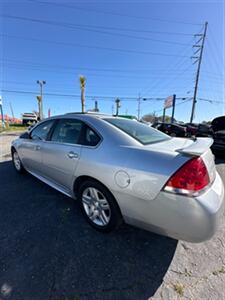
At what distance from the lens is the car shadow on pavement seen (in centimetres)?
148

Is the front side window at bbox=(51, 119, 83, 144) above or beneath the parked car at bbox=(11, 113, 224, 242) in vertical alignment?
above

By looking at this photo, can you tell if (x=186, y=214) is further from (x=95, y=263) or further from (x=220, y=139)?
(x=220, y=139)

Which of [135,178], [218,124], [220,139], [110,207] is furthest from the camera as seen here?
[218,124]

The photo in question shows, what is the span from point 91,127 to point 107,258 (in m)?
1.61

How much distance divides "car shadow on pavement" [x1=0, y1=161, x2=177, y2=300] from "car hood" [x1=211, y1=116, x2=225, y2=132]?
660cm

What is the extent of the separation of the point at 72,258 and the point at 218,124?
7681mm

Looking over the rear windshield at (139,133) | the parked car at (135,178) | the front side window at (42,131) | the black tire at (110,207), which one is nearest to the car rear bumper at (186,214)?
the parked car at (135,178)

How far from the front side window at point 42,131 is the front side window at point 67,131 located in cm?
26

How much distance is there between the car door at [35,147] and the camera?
3.10 meters

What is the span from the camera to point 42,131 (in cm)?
326

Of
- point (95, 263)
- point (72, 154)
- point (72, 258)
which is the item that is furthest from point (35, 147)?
point (95, 263)

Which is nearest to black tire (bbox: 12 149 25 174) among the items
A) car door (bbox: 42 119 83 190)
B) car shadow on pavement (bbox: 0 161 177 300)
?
car door (bbox: 42 119 83 190)

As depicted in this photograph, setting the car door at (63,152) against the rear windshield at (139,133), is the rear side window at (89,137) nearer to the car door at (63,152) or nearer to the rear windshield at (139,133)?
the car door at (63,152)

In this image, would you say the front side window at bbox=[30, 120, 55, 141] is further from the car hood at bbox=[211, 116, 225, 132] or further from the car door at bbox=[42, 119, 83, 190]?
the car hood at bbox=[211, 116, 225, 132]
